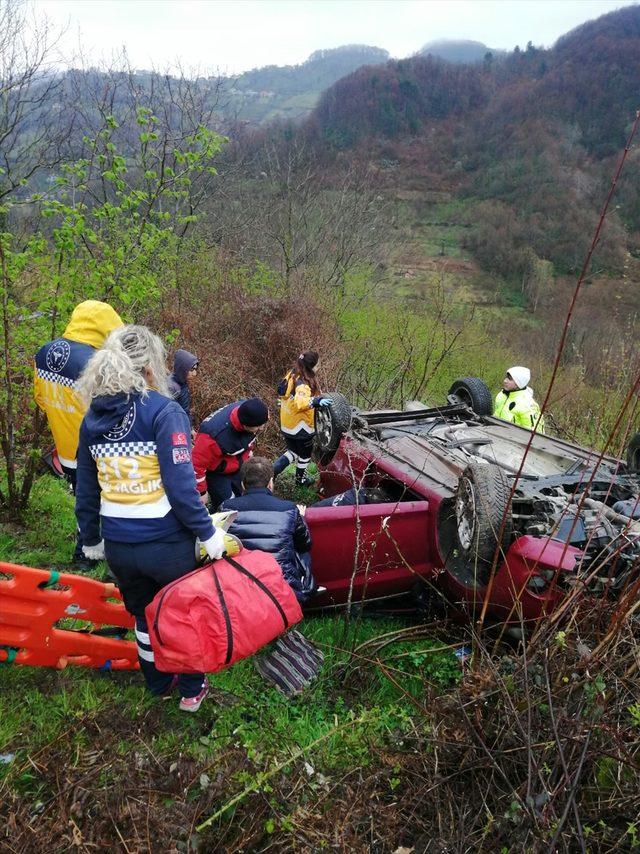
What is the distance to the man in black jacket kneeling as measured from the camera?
3.08 m

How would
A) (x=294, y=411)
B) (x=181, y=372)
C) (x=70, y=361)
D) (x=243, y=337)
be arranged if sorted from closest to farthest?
1. (x=70, y=361)
2. (x=181, y=372)
3. (x=294, y=411)
4. (x=243, y=337)

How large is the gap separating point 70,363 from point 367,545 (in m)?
2.19

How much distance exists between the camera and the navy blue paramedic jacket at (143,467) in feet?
7.91

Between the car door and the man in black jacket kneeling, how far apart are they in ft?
0.66

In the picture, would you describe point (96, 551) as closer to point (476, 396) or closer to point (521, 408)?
point (476, 396)

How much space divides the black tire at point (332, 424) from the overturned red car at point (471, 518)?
1 cm

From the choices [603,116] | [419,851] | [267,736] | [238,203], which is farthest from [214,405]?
[603,116]

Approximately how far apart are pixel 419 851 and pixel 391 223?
2226 centimetres

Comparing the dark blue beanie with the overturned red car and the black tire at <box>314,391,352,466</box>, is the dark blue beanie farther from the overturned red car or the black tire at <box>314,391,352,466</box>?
the black tire at <box>314,391,352,466</box>

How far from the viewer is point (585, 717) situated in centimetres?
204

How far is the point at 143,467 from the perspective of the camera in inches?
95.7

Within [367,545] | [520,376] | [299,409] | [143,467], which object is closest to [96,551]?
[143,467]

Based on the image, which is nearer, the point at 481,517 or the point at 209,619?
the point at 209,619

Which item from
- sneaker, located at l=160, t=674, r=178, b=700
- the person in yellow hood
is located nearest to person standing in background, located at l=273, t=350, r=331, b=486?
the person in yellow hood
